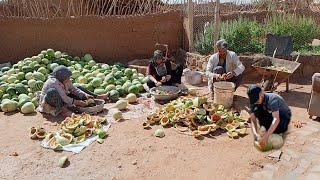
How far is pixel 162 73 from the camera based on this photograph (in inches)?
320

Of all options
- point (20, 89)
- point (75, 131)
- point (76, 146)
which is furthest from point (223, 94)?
point (20, 89)

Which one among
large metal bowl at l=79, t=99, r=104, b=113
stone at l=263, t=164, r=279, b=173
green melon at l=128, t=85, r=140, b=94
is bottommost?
stone at l=263, t=164, r=279, b=173

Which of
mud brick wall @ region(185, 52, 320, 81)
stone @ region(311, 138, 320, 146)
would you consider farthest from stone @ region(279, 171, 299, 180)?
mud brick wall @ region(185, 52, 320, 81)

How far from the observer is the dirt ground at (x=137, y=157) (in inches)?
198

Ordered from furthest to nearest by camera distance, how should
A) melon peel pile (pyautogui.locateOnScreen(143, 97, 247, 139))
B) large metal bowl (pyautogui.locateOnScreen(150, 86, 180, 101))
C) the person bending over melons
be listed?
large metal bowl (pyautogui.locateOnScreen(150, 86, 180, 101)), the person bending over melons, melon peel pile (pyautogui.locateOnScreen(143, 97, 247, 139))

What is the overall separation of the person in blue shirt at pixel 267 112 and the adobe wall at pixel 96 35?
6.50 m

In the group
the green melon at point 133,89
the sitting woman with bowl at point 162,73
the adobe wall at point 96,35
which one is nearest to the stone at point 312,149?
the sitting woman with bowl at point 162,73

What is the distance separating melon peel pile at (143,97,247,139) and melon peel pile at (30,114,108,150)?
772mm

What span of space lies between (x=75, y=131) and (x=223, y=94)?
8.75 ft

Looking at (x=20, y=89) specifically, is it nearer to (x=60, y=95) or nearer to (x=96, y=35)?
(x=60, y=95)

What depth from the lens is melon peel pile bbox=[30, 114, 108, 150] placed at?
589cm

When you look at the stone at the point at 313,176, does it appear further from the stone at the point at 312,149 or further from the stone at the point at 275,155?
the stone at the point at 312,149

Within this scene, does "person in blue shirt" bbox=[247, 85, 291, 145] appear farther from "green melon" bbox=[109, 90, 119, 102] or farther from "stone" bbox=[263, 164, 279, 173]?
"green melon" bbox=[109, 90, 119, 102]

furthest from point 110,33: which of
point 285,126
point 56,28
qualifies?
point 285,126
